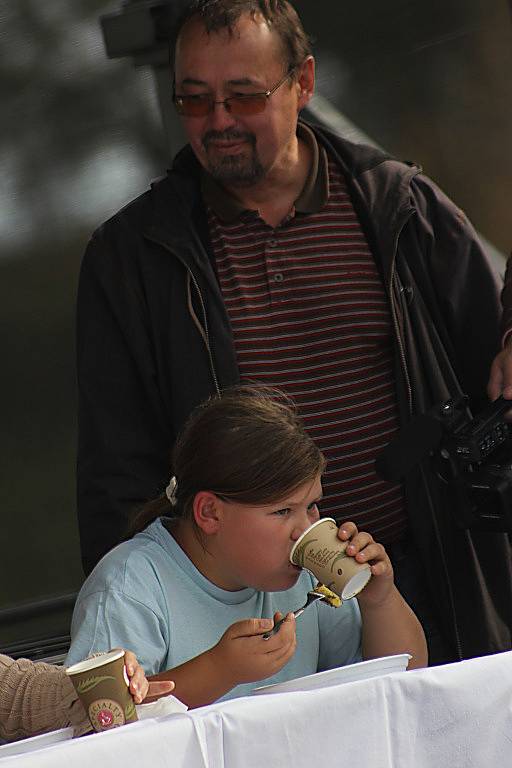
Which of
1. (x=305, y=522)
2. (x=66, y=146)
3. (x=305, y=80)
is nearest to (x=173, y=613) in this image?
(x=305, y=522)

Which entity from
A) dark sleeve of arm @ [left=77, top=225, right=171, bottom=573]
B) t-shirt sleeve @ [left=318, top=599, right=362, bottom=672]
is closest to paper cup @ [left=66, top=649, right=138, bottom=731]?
t-shirt sleeve @ [left=318, top=599, right=362, bottom=672]

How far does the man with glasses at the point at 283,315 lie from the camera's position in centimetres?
241

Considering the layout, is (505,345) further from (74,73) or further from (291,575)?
(74,73)

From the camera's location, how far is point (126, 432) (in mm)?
2457

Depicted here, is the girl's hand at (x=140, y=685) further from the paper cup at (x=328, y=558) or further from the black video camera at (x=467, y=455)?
the black video camera at (x=467, y=455)

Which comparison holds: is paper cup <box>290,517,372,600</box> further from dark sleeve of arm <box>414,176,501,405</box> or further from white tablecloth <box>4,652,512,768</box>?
dark sleeve of arm <box>414,176,501,405</box>

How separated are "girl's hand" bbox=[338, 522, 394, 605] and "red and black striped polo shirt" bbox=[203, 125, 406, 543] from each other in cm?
41

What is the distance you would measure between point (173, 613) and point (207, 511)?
169 mm

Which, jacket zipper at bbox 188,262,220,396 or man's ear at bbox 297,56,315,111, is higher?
man's ear at bbox 297,56,315,111

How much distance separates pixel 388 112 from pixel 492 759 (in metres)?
2.55

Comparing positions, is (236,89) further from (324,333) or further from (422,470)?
(422,470)

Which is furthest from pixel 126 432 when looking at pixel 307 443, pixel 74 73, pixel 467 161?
pixel 467 161

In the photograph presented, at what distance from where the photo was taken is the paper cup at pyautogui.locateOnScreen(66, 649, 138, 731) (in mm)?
1438

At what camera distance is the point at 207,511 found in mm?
2000
